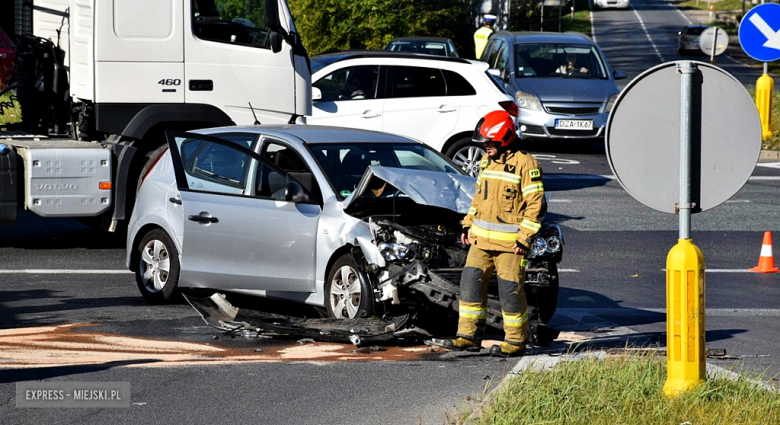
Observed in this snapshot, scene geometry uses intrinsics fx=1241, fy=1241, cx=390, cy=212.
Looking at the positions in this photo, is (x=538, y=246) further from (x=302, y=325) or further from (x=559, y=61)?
(x=559, y=61)

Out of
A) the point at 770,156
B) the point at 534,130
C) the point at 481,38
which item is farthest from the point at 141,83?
the point at 481,38

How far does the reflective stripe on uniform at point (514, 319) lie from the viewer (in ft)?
25.7

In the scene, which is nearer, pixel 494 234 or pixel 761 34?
pixel 494 234

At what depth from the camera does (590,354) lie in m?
7.06

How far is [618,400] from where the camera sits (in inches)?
237

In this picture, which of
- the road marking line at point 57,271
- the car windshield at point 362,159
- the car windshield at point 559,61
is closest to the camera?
the car windshield at point 362,159

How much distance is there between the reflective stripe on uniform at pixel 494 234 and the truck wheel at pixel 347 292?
0.96 metres

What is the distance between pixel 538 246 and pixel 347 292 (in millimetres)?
1364

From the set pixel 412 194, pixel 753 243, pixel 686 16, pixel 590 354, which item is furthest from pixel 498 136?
pixel 686 16

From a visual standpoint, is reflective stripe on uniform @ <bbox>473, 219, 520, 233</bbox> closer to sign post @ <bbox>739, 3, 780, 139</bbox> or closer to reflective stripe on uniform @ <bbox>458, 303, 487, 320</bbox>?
reflective stripe on uniform @ <bbox>458, 303, 487, 320</bbox>

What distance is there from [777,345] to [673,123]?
10.1 feet

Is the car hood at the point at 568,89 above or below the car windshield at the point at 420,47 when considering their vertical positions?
below

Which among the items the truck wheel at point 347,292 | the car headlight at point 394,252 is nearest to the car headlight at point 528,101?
the truck wheel at point 347,292

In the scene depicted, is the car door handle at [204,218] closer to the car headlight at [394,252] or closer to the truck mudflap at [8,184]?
the car headlight at [394,252]
